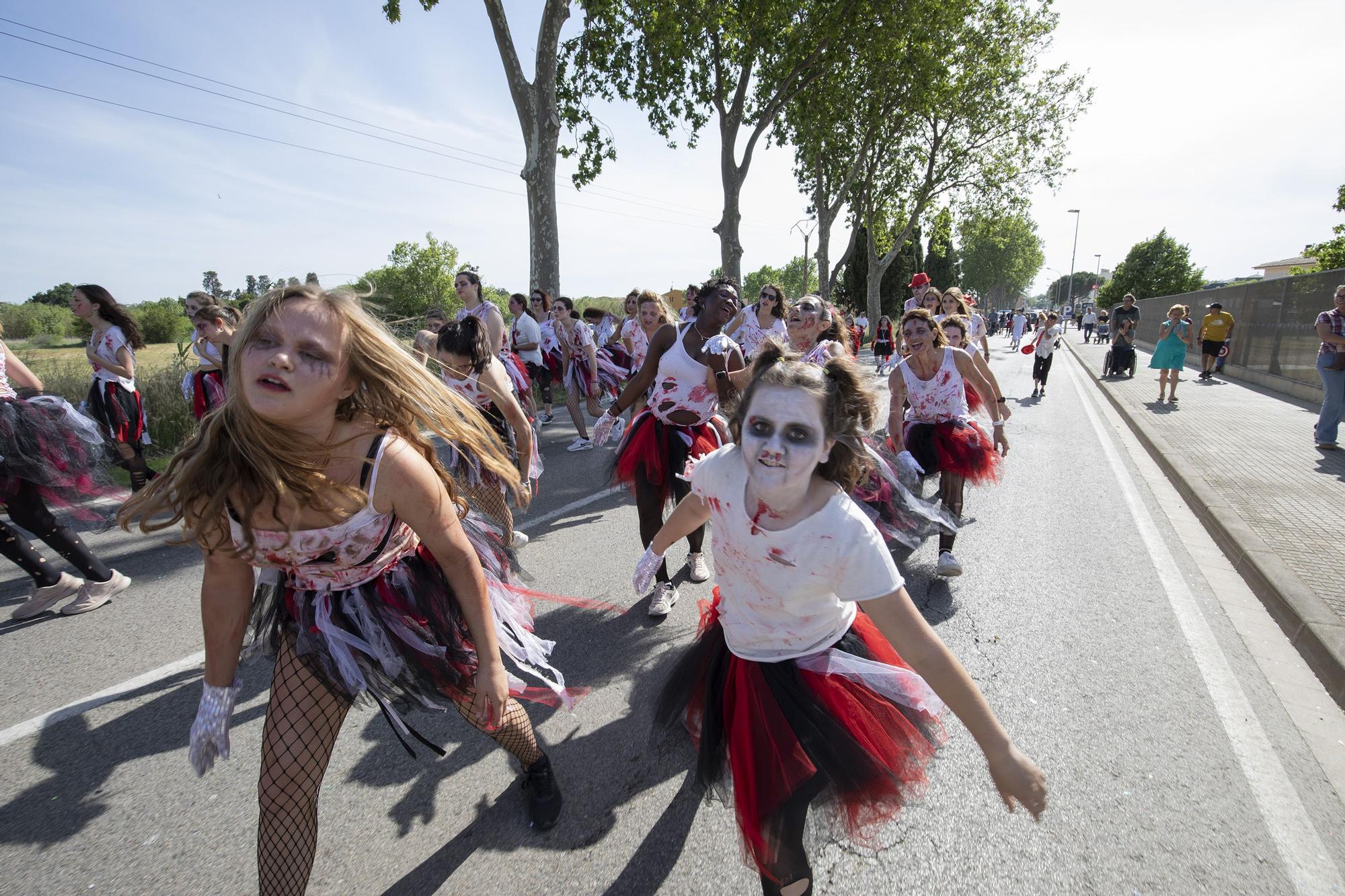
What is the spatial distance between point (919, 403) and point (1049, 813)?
2.92m

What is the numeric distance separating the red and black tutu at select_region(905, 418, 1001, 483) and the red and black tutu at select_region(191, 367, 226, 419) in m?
6.37

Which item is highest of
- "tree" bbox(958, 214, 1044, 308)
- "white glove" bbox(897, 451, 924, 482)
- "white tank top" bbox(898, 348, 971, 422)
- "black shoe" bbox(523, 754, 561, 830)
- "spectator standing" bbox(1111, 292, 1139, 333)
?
"tree" bbox(958, 214, 1044, 308)

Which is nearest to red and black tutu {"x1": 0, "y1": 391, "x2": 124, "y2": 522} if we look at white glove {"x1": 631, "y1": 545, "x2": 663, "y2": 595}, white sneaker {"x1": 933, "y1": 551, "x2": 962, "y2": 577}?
white glove {"x1": 631, "y1": 545, "x2": 663, "y2": 595}

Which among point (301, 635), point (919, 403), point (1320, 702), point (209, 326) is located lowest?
point (1320, 702)

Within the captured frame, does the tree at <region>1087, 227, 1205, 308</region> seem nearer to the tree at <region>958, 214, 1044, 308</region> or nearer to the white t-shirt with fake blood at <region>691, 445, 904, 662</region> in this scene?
the tree at <region>958, 214, 1044, 308</region>

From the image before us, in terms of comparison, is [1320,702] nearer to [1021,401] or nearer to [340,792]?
[340,792]

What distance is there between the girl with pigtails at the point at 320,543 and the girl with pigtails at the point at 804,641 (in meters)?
0.74

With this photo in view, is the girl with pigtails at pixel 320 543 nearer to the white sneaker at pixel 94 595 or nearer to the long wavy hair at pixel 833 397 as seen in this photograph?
the long wavy hair at pixel 833 397

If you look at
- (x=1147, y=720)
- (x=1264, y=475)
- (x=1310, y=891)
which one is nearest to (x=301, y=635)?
(x=1310, y=891)

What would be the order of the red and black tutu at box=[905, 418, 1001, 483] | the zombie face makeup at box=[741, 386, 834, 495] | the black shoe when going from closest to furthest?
1. the zombie face makeup at box=[741, 386, 834, 495]
2. the black shoe
3. the red and black tutu at box=[905, 418, 1001, 483]

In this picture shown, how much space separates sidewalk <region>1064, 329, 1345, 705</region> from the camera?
3805 mm

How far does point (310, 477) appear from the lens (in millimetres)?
1760

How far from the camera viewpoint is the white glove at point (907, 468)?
3.89 metres

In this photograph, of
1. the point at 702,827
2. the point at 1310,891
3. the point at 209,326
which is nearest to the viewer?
the point at 1310,891
